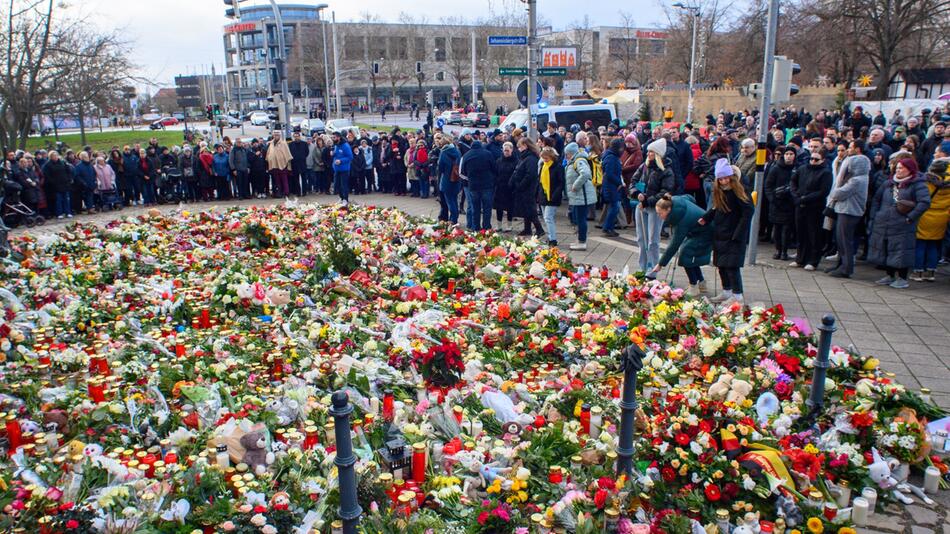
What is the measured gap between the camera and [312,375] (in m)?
5.73

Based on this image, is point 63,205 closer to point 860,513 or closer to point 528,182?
point 528,182

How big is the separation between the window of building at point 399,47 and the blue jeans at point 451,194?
7195cm

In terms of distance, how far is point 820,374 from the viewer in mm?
5207

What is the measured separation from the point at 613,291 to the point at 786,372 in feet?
7.20

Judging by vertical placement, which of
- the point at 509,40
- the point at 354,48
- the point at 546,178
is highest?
the point at 354,48

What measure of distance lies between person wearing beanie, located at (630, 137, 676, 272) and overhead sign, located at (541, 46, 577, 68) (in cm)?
965

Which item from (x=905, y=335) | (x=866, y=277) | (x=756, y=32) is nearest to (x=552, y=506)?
(x=905, y=335)

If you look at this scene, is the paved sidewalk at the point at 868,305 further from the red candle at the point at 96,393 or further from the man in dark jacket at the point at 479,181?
the red candle at the point at 96,393

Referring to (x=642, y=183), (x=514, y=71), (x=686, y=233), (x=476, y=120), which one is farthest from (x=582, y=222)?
(x=476, y=120)

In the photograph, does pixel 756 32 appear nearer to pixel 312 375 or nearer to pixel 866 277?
pixel 866 277

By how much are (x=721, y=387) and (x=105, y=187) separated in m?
16.5

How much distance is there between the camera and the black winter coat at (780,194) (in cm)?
1064

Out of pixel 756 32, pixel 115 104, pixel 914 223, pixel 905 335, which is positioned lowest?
pixel 905 335

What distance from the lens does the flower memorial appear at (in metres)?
4.02
